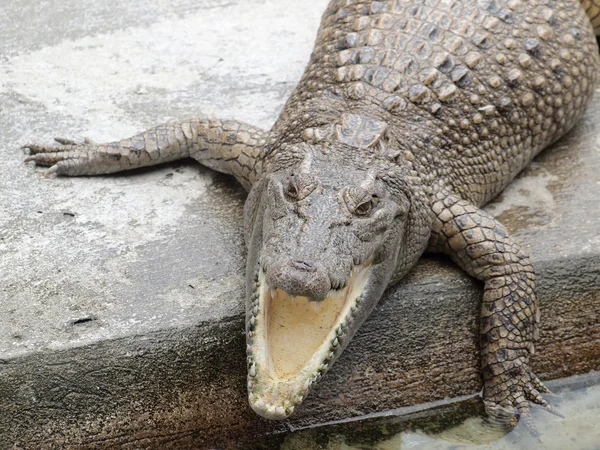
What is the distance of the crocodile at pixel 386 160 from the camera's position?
3555mm

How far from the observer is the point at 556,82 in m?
5.06

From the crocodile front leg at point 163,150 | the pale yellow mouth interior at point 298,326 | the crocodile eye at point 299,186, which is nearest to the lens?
the pale yellow mouth interior at point 298,326

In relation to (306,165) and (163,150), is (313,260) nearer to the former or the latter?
(306,165)

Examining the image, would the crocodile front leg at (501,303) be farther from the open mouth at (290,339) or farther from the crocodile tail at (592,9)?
the crocodile tail at (592,9)

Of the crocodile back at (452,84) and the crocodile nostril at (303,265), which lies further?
the crocodile back at (452,84)

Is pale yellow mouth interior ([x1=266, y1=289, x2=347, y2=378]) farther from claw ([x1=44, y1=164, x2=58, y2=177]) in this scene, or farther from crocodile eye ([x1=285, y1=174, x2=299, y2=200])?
claw ([x1=44, y1=164, x2=58, y2=177])

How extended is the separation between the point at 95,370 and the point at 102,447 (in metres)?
0.40

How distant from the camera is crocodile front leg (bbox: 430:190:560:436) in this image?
4.21 meters

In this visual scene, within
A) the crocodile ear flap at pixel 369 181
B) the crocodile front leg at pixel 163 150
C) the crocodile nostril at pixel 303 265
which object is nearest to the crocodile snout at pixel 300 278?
the crocodile nostril at pixel 303 265

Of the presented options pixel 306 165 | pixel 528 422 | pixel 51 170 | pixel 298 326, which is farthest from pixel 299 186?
pixel 51 170

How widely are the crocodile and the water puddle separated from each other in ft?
0.36

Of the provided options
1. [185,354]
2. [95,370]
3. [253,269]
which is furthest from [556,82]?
[95,370]

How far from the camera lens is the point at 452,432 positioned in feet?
13.9

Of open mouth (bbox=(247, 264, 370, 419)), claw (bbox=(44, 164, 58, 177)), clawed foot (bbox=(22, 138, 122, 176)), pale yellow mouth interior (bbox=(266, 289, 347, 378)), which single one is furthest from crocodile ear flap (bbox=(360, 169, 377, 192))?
claw (bbox=(44, 164, 58, 177))
